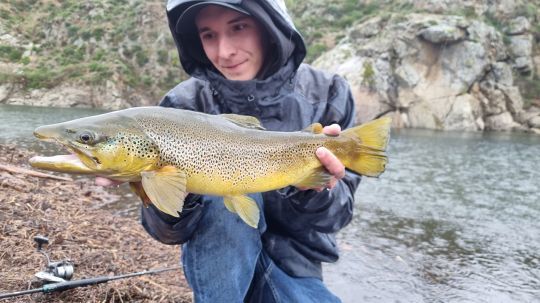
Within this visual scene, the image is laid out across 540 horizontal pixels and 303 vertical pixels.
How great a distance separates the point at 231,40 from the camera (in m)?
3.30

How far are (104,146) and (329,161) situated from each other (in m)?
1.19

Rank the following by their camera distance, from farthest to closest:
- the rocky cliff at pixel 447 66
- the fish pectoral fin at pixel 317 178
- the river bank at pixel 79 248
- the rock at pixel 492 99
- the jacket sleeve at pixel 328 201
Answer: the rock at pixel 492 99, the rocky cliff at pixel 447 66, the river bank at pixel 79 248, the jacket sleeve at pixel 328 201, the fish pectoral fin at pixel 317 178

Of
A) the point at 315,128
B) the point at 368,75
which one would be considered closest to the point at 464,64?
the point at 368,75

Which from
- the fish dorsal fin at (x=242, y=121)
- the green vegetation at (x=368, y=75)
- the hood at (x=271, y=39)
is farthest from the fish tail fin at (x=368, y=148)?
the green vegetation at (x=368, y=75)

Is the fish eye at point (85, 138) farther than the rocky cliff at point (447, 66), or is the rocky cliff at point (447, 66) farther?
the rocky cliff at point (447, 66)

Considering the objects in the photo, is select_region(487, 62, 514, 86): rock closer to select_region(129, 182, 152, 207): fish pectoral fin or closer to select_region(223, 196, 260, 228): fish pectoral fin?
select_region(223, 196, 260, 228): fish pectoral fin

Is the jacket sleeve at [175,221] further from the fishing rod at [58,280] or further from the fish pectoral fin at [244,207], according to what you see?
the fishing rod at [58,280]

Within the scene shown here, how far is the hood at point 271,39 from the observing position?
3.25m

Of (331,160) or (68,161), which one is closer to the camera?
(68,161)

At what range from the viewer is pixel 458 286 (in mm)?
6762

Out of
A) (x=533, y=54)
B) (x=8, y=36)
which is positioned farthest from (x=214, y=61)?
(x=8, y=36)

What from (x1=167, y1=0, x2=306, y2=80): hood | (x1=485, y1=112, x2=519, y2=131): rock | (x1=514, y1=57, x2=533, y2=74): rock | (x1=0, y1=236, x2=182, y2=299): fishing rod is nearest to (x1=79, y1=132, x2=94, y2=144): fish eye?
(x1=167, y1=0, x2=306, y2=80): hood

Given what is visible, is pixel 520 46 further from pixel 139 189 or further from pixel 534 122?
pixel 139 189

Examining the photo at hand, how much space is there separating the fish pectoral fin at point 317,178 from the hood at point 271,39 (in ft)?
3.12
